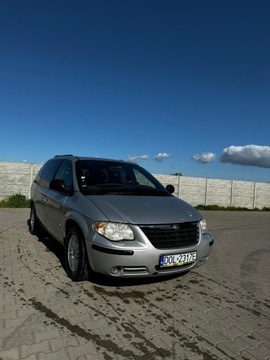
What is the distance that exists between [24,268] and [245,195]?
20.8 metres

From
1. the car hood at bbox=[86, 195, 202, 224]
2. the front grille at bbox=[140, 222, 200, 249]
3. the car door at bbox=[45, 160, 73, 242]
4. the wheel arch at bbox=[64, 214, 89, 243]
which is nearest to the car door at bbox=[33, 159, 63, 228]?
the car door at bbox=[45, 160, 73, 242]

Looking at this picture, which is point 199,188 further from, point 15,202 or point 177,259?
point 177,259

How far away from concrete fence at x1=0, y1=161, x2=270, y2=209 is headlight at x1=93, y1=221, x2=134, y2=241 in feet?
41.9

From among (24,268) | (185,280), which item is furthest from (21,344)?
(185,280)

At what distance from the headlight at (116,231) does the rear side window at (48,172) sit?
2674 mm

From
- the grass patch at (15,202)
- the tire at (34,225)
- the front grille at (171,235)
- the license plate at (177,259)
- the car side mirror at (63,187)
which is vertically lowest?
the grass patch at (15,202)

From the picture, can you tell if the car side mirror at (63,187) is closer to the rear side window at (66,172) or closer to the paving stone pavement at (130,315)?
the rear side window at (66,172)

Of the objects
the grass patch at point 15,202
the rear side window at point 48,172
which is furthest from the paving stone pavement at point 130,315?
the grass patch at point 15,202

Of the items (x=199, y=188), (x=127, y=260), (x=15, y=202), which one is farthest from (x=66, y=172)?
(x=199, y=188)

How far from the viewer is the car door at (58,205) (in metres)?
5.05

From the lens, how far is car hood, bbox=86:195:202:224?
3.99 m

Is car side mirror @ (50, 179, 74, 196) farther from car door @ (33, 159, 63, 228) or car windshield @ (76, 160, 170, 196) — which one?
car door @ (33, 159, 63, 228)

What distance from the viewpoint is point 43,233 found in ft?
25.5

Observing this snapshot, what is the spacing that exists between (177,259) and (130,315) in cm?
90
